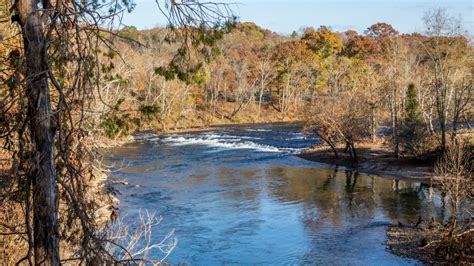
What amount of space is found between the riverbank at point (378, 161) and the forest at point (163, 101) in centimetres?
35

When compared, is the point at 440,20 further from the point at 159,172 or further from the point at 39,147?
the point at 39,147

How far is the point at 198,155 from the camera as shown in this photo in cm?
3897

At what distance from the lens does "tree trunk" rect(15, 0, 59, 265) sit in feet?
18.5

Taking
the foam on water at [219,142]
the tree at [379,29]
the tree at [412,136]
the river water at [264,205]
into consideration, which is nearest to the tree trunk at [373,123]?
the tree at [412,136]

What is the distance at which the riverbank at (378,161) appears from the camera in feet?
105

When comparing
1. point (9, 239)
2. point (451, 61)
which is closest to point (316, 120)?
point (451, 61)

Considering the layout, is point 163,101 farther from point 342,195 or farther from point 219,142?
point 342,195

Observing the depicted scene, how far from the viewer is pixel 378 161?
3575cm

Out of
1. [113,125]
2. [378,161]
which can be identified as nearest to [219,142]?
[378,161]

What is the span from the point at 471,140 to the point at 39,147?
3389 cm

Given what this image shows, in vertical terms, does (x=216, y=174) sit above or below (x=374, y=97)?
below

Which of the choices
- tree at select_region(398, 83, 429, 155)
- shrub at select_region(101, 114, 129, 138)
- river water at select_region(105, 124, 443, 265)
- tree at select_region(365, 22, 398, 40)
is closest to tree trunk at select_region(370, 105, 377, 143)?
tree at select_region(398, 83, 429, 155)

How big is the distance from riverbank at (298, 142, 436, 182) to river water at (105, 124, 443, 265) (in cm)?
141

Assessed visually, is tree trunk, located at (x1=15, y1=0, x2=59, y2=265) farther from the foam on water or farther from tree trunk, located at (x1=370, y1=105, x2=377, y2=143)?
tree trunk, located at (x1=370, y1=105, x2=377, y2=143)
